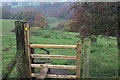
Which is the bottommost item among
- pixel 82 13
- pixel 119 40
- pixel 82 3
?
pixel 119 40

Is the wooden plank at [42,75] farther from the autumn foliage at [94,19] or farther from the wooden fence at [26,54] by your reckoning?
the autumn foliage at [94,19]

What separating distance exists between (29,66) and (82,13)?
1972 millimetres

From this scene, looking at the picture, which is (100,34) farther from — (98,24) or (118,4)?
(118,4)

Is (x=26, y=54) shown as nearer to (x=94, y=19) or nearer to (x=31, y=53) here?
(x=31, y=53)

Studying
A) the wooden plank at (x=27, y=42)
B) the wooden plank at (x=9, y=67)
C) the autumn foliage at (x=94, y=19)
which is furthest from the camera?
the autumn foliage at (x=94, y=19)

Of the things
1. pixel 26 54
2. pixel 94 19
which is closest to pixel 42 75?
pixel 26 54

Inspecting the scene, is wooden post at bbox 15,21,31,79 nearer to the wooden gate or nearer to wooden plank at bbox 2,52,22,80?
the wooden gate

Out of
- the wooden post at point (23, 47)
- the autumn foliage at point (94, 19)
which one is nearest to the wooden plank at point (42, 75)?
the wooden post at point (23, 47)

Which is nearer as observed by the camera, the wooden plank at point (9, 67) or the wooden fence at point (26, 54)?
the wooden plank at point (9, 67)

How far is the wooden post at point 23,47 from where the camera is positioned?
3.52 metres

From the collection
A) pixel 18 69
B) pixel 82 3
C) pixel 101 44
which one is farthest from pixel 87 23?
pixel 101 44

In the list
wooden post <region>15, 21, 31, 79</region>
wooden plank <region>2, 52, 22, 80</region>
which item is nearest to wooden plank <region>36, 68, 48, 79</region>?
Result: wooden post <region>15, 21, 31, 79</region>

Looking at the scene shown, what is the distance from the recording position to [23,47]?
11.9ft

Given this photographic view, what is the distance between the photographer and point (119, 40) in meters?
4.71
